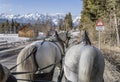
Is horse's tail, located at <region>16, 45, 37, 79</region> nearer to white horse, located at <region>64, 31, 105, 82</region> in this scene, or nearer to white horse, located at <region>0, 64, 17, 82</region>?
white horse, located at <region>64, 31, 105, 82</region>

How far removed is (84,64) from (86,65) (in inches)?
1.4

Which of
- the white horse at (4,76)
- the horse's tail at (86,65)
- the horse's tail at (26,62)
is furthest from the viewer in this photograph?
the horse's tail at (26,62)

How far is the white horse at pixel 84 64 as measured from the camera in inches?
225

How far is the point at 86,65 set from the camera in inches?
225

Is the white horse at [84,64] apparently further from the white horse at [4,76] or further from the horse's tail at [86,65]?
the white horse at [4,76]

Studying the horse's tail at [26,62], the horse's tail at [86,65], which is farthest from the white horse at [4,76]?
the horse's tail at [26,62]

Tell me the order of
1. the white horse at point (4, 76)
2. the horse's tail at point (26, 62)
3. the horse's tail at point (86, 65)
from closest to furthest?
the white horse at point (4, 76), the horse's tail at point (86, 65), the horse's tail at point (26, 62)

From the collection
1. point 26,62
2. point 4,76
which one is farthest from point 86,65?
point 26,62

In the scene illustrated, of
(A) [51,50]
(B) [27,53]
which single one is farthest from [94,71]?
(A) [51,50]

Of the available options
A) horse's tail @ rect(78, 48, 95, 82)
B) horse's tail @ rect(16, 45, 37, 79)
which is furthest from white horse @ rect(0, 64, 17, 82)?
horse's tail @ rect(16, 45, 37, 79)

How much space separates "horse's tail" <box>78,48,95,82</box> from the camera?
571 cm

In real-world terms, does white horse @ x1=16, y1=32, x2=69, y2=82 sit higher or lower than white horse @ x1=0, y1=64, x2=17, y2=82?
lower

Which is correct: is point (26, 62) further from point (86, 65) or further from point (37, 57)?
point (86, 65)

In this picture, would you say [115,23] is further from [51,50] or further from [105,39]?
[51,50]
